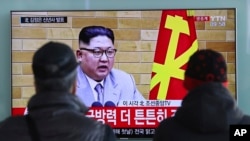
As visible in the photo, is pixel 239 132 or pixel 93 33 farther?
pixel 93 33

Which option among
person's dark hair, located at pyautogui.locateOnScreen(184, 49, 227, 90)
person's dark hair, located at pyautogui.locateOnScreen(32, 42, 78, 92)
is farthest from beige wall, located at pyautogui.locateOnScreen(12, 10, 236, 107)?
person's dark hair, located at pyautogui.locateOnScreen(32, 42, 78, 92)

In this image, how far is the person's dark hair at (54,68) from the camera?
1612 millimetres

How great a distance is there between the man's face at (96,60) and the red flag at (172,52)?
0.40m

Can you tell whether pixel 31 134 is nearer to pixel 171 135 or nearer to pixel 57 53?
pixel 57 53

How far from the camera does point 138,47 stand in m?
3.90

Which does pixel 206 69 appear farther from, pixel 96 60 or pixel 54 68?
pixel 96 60

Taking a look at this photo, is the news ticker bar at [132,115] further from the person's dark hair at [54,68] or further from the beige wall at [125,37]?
the person's dark hair at [54,68]

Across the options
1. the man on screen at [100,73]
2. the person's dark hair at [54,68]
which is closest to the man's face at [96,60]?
the man on screen at [100,73]

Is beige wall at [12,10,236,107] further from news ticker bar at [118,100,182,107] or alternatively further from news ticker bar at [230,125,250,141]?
news ticker bar at [230,125,250,141]

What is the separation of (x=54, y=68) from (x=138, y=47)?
2.32 metres

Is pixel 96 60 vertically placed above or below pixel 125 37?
below

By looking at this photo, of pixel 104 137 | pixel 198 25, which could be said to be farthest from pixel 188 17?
pixel 104 137
